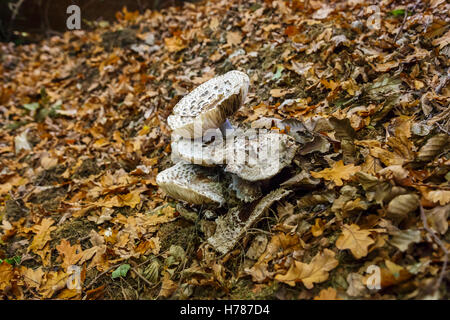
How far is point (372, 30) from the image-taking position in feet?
12.8

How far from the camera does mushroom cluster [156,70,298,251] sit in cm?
223

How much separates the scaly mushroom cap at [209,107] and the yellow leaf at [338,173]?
0.85m

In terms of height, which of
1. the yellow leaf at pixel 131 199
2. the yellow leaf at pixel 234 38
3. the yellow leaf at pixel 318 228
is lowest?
the yellow leaf at pixel 131 199

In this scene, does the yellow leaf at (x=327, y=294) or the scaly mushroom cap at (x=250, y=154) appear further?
the scaly mushroom cap at (x=250, y=154)

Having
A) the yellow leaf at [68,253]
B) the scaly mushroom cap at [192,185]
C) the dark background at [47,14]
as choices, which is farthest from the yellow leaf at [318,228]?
the dark background at [47,14]

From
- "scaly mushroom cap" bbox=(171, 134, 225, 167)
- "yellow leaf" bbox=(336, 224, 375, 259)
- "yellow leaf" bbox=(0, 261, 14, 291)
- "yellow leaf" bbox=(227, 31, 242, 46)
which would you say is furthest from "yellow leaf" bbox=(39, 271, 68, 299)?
"yellow leaf" bbox=(227, 31, 242, 46)

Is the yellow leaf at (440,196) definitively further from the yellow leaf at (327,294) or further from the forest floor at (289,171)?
the yellow leaf at (327,294)

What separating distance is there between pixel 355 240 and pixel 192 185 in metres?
1.25

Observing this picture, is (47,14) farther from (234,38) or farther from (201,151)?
(201,151)

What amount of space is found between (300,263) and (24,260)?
285cm

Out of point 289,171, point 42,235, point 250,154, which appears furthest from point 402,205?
point 42,235

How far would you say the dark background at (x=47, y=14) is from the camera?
8.41 m

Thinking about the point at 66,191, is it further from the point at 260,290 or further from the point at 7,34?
the point at 7,34

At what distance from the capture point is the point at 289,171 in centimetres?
247
